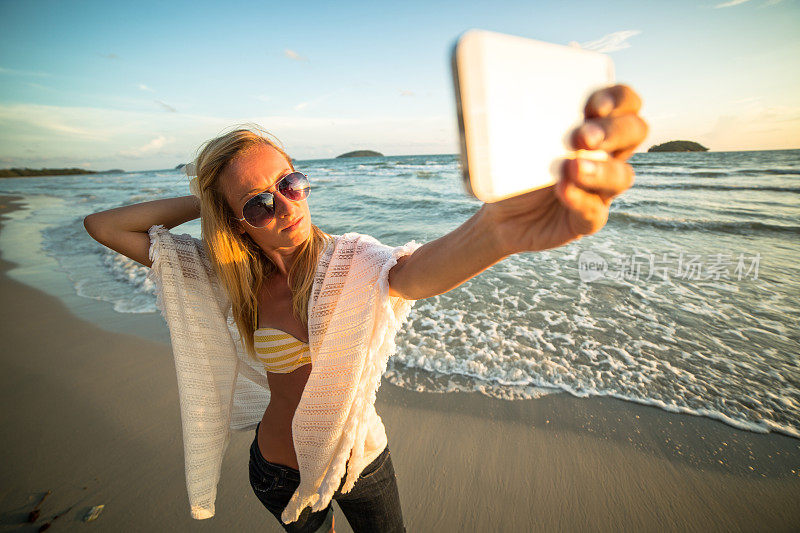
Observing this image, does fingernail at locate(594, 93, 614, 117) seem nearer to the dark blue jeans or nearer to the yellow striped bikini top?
the yellow striped bikini top

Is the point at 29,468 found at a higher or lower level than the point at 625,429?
higher

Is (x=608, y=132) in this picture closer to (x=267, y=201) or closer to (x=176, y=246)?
(x=267, y=201)

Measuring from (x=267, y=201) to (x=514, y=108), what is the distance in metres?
1.35

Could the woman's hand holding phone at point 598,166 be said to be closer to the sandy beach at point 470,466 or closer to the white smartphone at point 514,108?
the white smartphone at point 514,108

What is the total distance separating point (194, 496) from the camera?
1.89 metres

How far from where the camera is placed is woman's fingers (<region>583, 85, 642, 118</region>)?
25.3 inches

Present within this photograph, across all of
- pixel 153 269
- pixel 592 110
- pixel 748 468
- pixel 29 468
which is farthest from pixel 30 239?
pixel 748 468

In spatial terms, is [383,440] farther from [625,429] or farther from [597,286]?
[597,286]

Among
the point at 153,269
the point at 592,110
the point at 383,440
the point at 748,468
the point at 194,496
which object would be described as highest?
the point at 592,110

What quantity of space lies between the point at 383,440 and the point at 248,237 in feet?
4.30

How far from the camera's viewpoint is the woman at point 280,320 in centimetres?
142

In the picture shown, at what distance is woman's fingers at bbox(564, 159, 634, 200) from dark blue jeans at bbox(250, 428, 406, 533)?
5.17ft

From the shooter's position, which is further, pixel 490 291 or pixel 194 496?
pixel 490 291

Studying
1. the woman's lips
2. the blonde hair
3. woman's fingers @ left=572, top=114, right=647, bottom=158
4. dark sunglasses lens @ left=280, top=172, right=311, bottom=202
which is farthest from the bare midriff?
woman's fingers @ left=572, top=114, right=647, bottom=158
